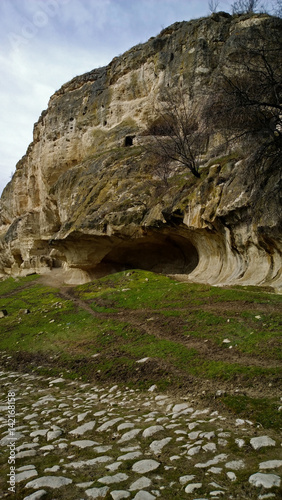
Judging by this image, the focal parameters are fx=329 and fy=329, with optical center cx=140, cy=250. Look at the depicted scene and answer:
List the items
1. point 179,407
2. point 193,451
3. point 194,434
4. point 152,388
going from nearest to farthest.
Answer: point 193,451 → point 194,434 → point 179,407 → point 152,388

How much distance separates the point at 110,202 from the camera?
22.3 metres

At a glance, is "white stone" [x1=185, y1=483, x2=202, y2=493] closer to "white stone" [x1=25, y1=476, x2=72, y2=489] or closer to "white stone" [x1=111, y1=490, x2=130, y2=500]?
"white stone" [x1=111, y1=490, x2=130, y2=500]

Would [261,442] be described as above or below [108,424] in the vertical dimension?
above

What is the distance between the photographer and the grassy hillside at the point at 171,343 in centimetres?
589

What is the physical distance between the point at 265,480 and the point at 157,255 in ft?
70.2

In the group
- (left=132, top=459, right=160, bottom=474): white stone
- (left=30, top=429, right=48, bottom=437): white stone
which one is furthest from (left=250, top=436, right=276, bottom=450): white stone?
(left=30, top=429, right=48, bottom=437): white stone

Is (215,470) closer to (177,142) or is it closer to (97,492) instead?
(97,492)

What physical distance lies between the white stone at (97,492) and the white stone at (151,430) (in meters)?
1.31

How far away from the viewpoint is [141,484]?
323 centimetres

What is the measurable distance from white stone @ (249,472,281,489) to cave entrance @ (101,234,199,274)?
17.5 m

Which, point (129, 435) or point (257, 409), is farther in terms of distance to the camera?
point (257, 409)

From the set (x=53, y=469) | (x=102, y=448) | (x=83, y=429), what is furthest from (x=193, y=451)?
(x=83, y=429)

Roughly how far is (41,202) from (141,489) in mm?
44191

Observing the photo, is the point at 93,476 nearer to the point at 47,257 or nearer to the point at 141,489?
the point at 141,489
